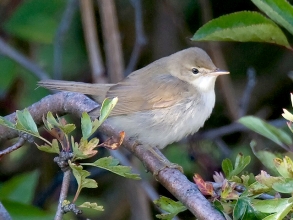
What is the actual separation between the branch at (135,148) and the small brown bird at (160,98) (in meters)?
0.29

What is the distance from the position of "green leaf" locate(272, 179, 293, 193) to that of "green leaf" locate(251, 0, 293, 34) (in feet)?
3.24

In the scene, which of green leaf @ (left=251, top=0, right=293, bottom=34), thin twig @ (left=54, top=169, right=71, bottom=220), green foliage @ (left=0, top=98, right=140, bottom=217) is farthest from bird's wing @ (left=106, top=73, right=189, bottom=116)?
thin twig @ (left=54, top=169, right=71, bottom=220)

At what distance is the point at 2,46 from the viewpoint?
12.7ft

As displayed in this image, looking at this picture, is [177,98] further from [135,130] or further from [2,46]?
[2,46]

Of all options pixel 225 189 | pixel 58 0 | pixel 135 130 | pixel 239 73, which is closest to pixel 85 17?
pixel 58 0

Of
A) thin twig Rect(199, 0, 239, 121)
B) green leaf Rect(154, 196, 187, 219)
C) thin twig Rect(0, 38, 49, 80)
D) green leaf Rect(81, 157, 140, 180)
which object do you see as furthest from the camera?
thin twig Rect(199, 0, 239, 121)

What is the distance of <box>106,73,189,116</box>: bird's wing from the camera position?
10.3 ft

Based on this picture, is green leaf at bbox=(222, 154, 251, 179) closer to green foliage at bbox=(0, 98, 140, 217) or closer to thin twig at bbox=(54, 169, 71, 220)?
green foliage at bbox=(0, 98, 140, 217)

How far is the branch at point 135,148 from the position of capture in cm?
178

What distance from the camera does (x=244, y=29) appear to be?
7.49 feet

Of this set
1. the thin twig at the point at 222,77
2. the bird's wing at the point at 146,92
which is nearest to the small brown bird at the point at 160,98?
the bird's wing at the point at 146,92

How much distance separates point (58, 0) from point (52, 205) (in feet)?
5.09

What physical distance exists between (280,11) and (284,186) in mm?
1052

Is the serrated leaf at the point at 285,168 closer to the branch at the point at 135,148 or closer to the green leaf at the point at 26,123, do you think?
the branch at the point at 135,148
